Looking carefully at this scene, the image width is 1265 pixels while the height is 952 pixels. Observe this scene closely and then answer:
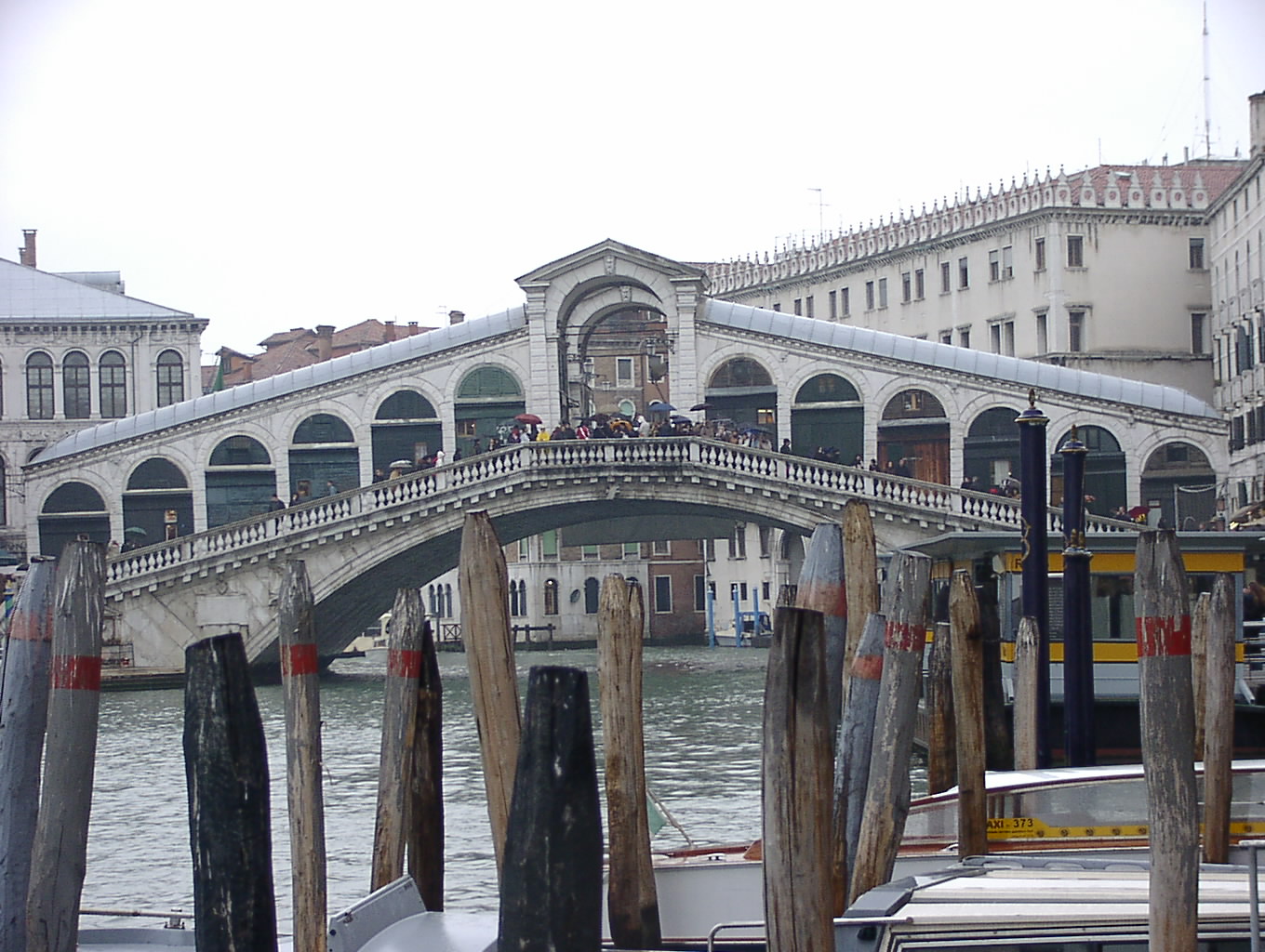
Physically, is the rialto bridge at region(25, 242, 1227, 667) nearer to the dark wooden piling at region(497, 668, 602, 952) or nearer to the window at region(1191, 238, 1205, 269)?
the window at region(1191, 238, 1205, 269)

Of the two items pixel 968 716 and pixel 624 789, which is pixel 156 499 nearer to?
pixel 968 716

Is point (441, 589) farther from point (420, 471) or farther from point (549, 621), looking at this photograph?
point (420, 471)

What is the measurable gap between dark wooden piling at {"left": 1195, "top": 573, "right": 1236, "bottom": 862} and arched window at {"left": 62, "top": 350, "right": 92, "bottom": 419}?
97.3ft

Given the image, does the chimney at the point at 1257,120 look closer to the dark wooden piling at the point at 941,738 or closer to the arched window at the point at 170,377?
the arched window at the point at 170,377

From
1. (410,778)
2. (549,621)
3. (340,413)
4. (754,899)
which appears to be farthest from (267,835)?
(549,621)

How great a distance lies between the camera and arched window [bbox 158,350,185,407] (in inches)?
1385

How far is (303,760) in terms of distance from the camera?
6.39 meters

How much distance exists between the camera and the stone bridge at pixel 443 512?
1034 inches

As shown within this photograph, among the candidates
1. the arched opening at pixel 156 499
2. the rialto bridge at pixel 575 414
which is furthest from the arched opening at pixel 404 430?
the arched opening at pixel 156 499

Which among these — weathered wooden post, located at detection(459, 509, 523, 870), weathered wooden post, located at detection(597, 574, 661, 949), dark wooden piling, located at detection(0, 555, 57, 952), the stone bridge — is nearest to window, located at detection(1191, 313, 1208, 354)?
the stone bridge

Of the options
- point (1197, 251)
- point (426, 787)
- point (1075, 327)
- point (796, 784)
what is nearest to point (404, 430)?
point (1075, 327)

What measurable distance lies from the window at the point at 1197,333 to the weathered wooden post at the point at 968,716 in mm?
31215

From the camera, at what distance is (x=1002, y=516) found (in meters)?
26.2

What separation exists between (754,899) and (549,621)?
125 feet
